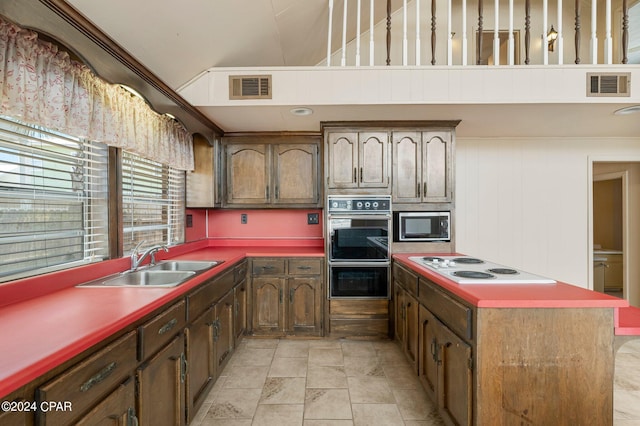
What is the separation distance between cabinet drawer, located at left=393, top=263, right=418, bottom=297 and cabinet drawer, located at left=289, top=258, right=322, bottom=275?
723 millimetres

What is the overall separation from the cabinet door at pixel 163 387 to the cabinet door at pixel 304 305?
140 cm

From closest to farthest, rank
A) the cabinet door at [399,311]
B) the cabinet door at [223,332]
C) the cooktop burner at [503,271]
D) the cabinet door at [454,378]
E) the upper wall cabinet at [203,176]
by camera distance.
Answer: the cabinet door at [454,378], the cooktop burner at [503,271], the cabinet door at [223,332], the cabinet door at [399,311], the upper wall cabinet at [203,176]

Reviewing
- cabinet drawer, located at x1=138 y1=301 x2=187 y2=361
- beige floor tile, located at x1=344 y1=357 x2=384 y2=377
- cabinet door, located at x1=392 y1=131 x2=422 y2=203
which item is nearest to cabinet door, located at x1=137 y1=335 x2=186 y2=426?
cabinet drawer, located at x1=138 y1=301 x2=187 y2=361

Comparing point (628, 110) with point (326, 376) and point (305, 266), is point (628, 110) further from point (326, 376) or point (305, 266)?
point (326, 376)

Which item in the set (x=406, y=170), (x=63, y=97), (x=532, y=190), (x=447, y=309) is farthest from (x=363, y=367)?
(x=532, y=190)

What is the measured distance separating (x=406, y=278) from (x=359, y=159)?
1205 millimetres

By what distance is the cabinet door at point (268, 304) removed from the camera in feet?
9.78

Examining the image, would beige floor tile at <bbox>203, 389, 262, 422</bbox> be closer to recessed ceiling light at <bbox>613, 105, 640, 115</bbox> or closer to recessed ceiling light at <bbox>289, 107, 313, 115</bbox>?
recessed ceiling light at <bbox>289, 107, 313, 115</bbox>

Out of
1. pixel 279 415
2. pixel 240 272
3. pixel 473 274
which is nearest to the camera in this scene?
pixel 473 274

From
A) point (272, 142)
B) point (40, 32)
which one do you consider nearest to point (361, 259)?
point (272, 142)

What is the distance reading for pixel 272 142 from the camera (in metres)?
3.27

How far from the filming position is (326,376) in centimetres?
237

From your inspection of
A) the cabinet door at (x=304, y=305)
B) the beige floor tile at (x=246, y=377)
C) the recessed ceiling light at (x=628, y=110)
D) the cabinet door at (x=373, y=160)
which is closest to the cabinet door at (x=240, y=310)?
the beige floor tile at (x=246, y=377)

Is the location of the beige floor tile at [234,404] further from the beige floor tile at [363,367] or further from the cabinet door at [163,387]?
the beige floor tile at [363,367]
